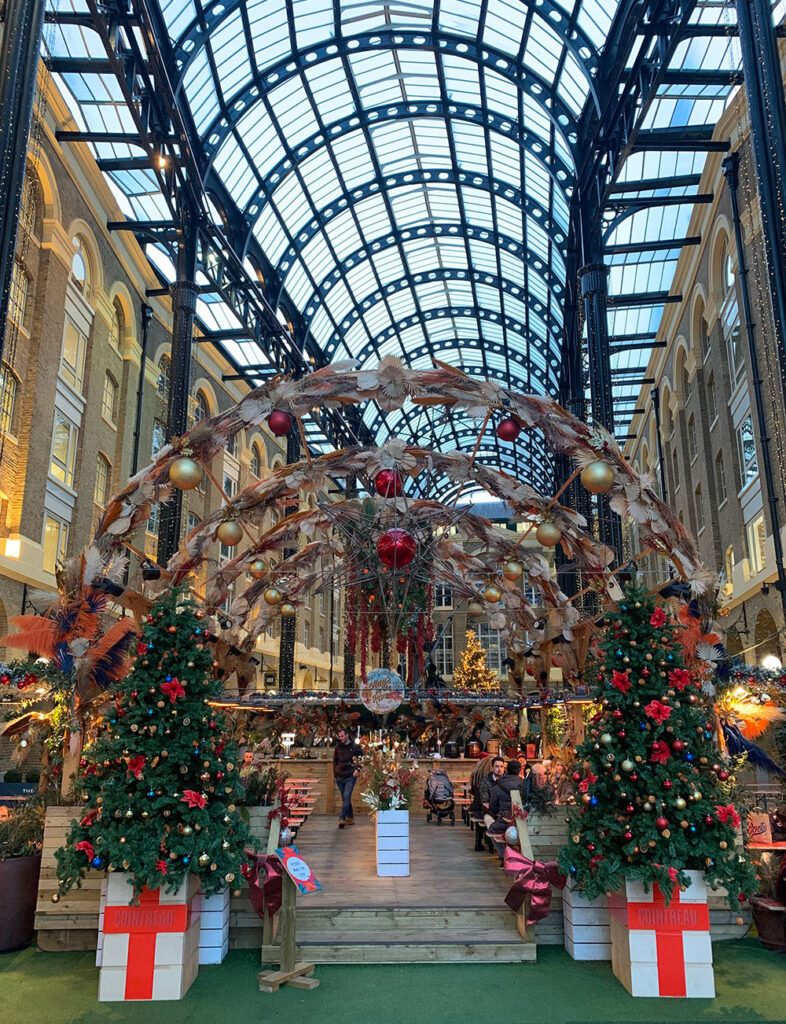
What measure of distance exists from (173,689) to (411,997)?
329 cm

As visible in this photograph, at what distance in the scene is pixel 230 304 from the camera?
20922mm

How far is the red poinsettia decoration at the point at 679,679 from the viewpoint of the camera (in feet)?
24.4

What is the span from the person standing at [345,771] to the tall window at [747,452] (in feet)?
40.9

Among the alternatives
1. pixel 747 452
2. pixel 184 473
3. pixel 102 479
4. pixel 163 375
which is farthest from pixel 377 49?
pixel 184 473

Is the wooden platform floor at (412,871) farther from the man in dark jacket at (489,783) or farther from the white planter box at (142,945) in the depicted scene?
the white planter box at (142,945)

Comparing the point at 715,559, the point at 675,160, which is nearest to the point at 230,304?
the point at 675,160

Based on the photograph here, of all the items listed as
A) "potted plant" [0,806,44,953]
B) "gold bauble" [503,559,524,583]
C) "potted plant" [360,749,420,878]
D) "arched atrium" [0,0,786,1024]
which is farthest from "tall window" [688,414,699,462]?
"potted plant" [0,806,44,953]

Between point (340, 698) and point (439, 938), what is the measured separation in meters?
6.59

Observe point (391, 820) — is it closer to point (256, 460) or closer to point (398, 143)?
point (398, 143)

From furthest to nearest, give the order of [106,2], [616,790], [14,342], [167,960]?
1. [14,342]
2. [106,2]
3. [616,790]
4. [167,960]

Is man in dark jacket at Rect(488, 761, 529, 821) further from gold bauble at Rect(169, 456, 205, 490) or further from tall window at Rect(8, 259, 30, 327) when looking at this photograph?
tall window at Rect(8, 259, 30, 327)

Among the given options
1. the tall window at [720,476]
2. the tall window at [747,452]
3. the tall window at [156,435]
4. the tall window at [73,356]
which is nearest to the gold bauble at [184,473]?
the tall window at [73,356]

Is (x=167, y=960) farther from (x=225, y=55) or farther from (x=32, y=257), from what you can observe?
(x=225, y=55)

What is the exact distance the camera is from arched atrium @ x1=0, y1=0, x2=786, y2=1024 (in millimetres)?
7070
